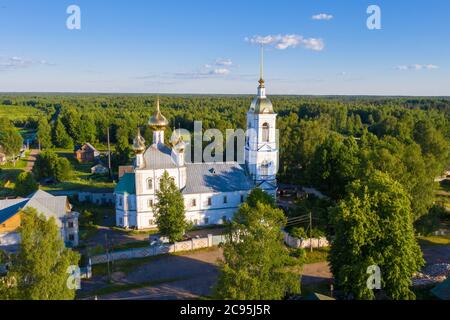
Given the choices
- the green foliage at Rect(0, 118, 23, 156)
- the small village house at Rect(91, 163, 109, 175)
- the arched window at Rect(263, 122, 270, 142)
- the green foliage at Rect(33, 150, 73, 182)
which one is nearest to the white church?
the arched window at Rect(263, 122, 270, 142)

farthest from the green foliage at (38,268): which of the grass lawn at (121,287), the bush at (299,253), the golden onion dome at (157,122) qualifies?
the golden onion dome at (157,122)

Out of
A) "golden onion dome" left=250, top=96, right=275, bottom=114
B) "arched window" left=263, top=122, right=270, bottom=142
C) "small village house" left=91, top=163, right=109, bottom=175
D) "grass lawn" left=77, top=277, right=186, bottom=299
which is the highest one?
"golden onion dome" left=250, top=96, right=275, bottom=114

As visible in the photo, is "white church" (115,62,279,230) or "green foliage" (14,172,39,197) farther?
"green foliage" (14,172,39,197)

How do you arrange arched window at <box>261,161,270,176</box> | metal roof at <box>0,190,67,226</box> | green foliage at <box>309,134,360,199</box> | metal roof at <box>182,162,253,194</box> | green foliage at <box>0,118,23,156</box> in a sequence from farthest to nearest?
green foliage at <box>0,118,23,156</box> → arched window at <box>261,161,270,176</box> → green foliage at <box>309,134,360,199</box> → metal roof at <box>182,162,253,194</box> → metal roof at <box>0,190,67,226</box>

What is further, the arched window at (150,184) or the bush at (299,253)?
the arched window at (150,184)

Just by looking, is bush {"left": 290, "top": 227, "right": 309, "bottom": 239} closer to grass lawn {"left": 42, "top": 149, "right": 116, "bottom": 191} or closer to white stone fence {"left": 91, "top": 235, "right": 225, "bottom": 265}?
white stone fence {"left": 91, "top": 235, "right": 225, "bottom": 265}

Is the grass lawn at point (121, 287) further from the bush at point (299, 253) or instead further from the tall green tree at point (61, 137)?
the tall green tree at point (61, 137)

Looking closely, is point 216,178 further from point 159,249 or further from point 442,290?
point 442,290
